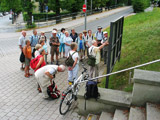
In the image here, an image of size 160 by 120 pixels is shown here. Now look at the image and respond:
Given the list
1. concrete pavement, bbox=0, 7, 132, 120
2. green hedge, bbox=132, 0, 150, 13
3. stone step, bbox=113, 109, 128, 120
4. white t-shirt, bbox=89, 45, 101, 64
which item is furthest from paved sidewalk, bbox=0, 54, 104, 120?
green hedge, bbox=132, 0, 150, 13

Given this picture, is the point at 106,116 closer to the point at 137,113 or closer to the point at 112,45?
the point at 137,113

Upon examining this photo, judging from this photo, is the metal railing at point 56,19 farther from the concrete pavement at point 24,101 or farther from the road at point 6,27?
the concrete pavement at point 24,101

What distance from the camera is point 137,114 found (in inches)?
163

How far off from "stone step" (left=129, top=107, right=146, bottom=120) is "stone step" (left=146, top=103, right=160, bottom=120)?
0.19 metres

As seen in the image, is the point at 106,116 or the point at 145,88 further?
the point at 106,116

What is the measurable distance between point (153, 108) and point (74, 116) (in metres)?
2.27

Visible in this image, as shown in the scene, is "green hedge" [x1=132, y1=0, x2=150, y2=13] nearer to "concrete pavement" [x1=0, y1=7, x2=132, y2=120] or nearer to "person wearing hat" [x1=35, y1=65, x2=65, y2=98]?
"concrete pavement" [x1=0, y1=7, x2=132, y2=120]

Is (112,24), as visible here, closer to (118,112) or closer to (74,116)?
(118,112)

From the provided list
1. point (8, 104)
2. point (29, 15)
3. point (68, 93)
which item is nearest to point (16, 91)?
point (8, 104)

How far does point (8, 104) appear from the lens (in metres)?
5.73

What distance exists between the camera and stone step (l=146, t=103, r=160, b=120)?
373 centimetres

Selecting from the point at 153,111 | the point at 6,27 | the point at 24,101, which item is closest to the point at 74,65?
the point at 24,101

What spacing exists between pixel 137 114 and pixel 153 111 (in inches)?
15.1

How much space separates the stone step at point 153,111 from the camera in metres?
3.73
